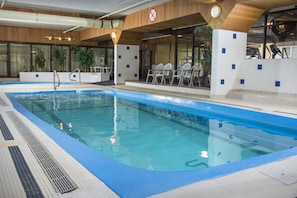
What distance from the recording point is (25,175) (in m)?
2.03

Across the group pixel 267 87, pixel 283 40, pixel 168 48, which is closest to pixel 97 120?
pixel 267 87

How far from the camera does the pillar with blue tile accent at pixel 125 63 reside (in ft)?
38.6

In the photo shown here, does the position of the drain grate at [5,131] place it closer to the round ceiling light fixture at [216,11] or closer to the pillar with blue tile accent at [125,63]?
the round ceiling light fixture at [216,11]

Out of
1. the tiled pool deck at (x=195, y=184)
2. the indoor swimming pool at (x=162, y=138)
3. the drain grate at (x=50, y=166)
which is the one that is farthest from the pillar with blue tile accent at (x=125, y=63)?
the tiled pool deck at (x=195, y=184)

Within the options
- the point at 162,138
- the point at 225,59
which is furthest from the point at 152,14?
the point at 162,138

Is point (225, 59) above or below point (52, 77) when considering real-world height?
above

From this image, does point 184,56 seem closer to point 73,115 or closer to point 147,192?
point 73,115

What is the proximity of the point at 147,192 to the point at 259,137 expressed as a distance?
2935 mm

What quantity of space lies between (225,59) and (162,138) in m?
3.73

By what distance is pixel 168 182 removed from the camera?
1.96 m

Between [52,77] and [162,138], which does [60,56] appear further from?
[162,138]

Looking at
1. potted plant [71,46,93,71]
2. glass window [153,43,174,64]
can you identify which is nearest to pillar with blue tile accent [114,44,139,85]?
glass window [153,43,174,64]

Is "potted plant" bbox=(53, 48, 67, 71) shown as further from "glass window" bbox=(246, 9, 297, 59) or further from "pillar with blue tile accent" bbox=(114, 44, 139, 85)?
"glass window" bbox=(246, 9, 297, 59)

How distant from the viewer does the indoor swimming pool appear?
2172mm
